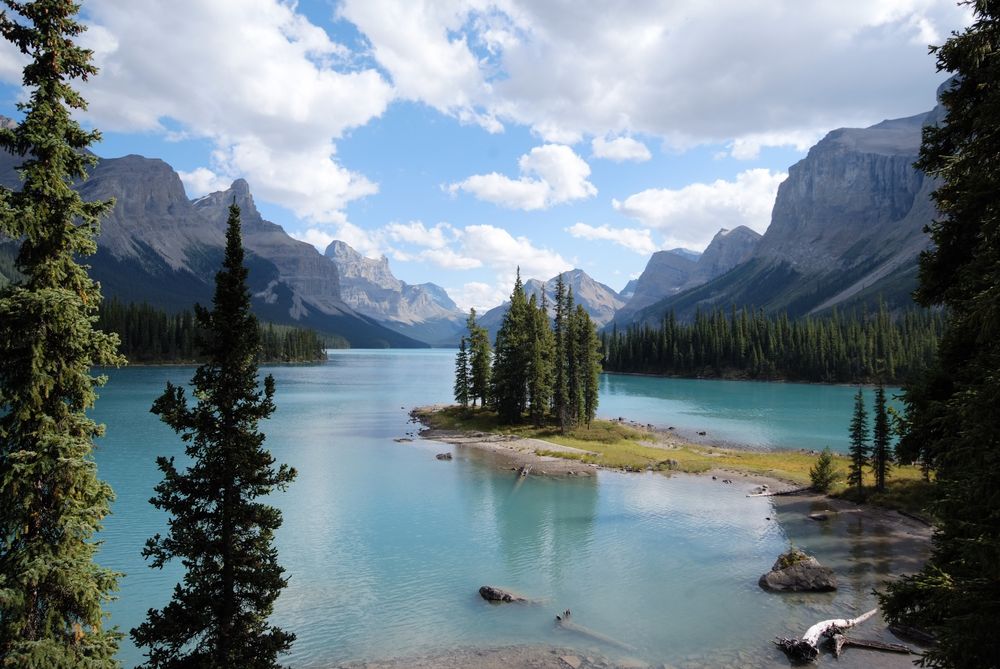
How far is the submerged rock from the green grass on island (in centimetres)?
3261

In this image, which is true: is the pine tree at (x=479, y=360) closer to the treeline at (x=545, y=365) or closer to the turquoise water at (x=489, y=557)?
the treeline at (x=545, y=365)

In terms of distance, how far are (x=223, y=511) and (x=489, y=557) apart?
24689 mm

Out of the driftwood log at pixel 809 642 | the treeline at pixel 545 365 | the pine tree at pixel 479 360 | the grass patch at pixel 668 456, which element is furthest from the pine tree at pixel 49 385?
the pine tree at pixel 479 360

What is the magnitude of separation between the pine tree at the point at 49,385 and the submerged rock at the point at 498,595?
20.1 metres

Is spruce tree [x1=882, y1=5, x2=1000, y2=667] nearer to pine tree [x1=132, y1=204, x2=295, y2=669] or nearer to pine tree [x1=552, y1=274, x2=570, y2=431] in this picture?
pine tree [x1=132, y1=204, x2=295, y2=669]

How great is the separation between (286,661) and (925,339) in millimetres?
204332

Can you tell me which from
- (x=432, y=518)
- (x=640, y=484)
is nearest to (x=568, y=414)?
(x=640, y=484)

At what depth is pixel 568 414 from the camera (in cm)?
8788

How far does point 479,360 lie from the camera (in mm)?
99562

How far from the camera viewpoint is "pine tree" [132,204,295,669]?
634 inches

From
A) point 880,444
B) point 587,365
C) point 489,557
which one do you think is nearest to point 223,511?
point 489,557

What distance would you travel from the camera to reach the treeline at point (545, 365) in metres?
86.6

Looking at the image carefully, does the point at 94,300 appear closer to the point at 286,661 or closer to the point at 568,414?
the point at 286,661

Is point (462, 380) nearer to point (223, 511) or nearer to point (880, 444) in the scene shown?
point (880, 444)
